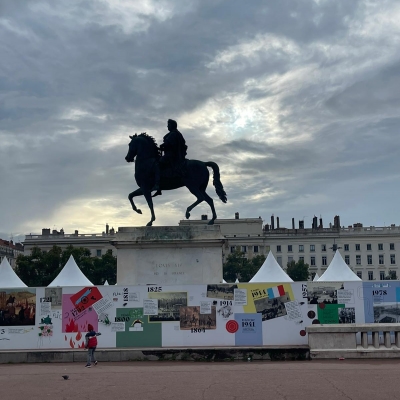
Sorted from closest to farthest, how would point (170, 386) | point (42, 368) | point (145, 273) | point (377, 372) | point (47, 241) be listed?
point (170, 386) → point (377, 372) → point (42, 368) → point (145, 273) → point (47, 241)

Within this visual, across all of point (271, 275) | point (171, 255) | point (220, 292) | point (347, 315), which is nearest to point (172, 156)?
point (171, 255)

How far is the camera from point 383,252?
5241 inches

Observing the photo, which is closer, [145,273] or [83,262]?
[145,273]

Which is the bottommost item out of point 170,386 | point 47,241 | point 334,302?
point 170,386

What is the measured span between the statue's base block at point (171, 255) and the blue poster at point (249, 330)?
6.01 ft

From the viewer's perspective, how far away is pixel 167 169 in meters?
21.2

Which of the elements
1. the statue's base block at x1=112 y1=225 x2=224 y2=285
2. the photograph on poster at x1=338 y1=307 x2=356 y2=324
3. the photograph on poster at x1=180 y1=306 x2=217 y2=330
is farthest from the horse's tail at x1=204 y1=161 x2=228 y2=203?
the photograph on poster at x1=338 y1=307 x2=356 y2=324

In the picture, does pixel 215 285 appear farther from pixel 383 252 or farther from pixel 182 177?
pixel 383 252

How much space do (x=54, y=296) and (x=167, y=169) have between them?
545cm

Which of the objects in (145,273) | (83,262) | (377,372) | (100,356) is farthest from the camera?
(83,262)

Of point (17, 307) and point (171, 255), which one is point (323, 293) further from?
point (17, 307)

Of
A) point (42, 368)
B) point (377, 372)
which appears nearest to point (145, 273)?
point (42, 368)

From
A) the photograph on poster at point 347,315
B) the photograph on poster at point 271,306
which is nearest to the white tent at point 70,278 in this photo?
the photograph on poster at point 271,306

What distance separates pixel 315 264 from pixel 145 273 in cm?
11651
